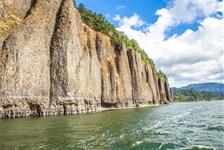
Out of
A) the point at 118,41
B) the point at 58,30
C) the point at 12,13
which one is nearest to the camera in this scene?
the point at 12,13

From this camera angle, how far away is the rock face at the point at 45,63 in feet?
152

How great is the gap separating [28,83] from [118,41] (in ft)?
185

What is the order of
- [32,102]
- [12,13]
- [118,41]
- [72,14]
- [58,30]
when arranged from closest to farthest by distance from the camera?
[32,102] < [12,13] < [58,30] < [72,14] < [118,41]

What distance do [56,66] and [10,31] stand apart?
9.42m

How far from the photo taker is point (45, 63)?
2092 inches

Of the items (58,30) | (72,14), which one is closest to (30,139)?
(58,30)

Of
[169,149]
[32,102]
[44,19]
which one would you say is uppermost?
[44,19]

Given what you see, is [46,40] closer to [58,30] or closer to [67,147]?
[58,30]

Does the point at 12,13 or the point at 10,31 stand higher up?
the point at 12,13

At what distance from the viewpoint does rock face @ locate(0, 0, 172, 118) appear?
152 feet

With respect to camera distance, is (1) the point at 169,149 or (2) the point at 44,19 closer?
(1) the point at 169,149

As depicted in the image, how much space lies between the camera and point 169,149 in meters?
19.2

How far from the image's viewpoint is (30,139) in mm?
23547

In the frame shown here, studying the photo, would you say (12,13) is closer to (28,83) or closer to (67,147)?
(28,83)
